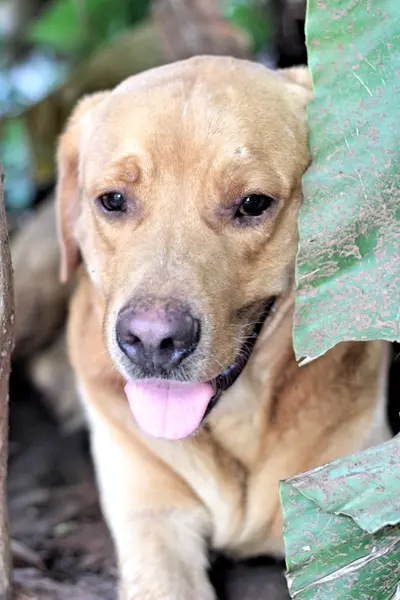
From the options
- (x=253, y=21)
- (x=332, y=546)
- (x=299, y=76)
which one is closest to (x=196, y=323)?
(x=332, y=546)

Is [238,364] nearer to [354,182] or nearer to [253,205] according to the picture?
[253,205]

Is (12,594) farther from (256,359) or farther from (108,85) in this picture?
(108,85)

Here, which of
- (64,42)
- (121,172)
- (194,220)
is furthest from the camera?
(64,42)

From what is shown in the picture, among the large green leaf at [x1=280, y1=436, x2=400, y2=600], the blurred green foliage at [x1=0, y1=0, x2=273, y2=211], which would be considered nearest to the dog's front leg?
the large green leaf at [x1=280, y1=436, x2=400, y2=600]

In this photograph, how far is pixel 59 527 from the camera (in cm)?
412

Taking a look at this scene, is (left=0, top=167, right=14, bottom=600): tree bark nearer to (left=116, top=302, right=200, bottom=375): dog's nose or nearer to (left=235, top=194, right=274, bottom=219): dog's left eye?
(left=116, top=302, right=200, bottom=375): dog's nose

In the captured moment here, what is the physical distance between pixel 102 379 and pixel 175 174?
96 centimetres

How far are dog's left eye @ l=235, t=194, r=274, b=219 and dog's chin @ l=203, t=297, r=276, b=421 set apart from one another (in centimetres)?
33

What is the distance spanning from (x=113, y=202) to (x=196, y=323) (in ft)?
2.14

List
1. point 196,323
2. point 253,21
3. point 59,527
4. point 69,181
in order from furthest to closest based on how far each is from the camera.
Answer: point 253,21
point 59,527
point 69,181
point 196,323

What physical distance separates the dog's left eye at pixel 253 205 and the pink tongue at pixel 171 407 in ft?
1.92

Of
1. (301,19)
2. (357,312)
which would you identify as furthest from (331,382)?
(301,19)

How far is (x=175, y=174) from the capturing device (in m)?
2.76

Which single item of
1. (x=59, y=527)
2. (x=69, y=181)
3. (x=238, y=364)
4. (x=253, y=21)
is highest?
(x=69, y=181)
